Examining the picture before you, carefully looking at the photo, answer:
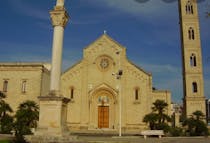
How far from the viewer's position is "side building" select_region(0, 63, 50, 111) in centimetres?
4022


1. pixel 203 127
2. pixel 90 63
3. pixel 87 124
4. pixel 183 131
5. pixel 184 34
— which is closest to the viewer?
pixel 203 127

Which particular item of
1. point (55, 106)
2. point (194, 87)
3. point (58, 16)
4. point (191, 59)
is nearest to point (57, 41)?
point (58, 16)

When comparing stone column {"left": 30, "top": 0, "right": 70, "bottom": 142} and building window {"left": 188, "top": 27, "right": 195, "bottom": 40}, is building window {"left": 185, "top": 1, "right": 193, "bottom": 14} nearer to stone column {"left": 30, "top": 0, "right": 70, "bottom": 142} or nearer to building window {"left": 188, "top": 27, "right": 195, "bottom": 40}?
building window {"left": 188, "top": 27, "right": 195, "bottom": 40}

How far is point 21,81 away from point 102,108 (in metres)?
13.2

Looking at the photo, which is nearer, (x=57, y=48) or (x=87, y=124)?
(x=57, y=48)

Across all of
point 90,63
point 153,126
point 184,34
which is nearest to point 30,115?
point 153,126

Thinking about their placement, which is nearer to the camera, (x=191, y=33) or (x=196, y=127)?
(x=196, y=127)

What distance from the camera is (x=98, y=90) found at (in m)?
41.1

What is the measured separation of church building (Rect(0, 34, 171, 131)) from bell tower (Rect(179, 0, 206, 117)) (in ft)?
18.4

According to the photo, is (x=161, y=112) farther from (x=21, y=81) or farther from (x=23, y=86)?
(x=21, y=81)

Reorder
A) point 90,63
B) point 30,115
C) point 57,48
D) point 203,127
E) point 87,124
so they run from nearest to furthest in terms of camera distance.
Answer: point 57,48 < point 30,115 < point 203,127 < point 87,124 < point 90,63

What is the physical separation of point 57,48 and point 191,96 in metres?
31.1

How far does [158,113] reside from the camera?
3169cm

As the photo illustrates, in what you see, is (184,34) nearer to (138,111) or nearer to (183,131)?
(138,111)
